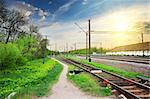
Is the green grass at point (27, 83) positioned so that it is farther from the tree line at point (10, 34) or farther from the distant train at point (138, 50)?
the distant train at point (138, 50)

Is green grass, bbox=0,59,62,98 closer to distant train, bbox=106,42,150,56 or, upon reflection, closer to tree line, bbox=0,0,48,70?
tree line, bbox=0,0,48,70

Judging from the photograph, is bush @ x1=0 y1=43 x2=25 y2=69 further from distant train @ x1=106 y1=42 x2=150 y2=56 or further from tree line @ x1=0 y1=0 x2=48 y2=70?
distant train @ x1=106 y1=42 x2=150 y2=56

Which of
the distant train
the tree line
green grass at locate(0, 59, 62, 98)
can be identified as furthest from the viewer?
the distant train

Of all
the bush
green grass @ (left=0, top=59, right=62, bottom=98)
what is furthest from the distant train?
green grass @ (left=0, top=59, right=62, bottom=98)

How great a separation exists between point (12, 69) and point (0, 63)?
5.42 feet

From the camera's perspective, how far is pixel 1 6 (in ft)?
49.3

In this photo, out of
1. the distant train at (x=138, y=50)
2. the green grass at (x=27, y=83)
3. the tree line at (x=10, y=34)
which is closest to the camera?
the green grass at (x=27, y=83)

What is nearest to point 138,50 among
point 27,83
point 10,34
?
point 10,34

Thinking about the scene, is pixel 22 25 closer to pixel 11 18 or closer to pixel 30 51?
pixel 11 18

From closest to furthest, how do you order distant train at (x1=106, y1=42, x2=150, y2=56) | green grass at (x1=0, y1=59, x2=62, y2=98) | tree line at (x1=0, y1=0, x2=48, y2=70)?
green grass at (x1=0, y1=59, x2=62, y2=98) < tree line at (x1=0, y1=0, x2=48, y2=70) < distant train at (x1=106, y1=42, x2=150, y2=56)

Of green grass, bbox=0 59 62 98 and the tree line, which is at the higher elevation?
the tree line

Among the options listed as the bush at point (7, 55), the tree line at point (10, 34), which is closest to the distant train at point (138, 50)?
the tree line at point (10, 34)

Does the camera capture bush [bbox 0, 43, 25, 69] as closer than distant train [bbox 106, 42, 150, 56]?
Yes

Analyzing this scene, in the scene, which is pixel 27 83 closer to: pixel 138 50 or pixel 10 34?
pixel 10 34
